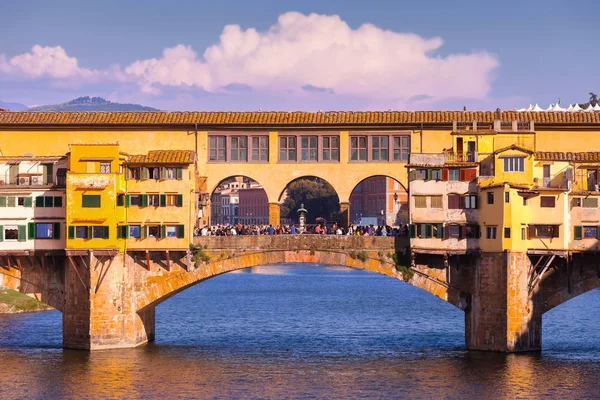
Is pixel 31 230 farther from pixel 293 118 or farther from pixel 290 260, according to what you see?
pixel 293 118

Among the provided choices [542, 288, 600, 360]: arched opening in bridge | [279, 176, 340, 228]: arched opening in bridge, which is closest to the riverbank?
[542, 288, 600, 360]: arched opening in bridge

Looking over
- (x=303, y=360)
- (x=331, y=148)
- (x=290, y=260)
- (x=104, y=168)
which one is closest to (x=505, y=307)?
(x=303, y=360)

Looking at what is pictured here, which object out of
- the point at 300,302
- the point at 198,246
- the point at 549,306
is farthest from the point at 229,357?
the point at 300,302

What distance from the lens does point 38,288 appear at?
80938 mm

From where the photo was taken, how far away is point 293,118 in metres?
85.2

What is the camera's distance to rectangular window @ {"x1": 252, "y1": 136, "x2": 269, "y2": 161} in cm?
8519

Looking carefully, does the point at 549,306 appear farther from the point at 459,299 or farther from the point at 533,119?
the point at 533,119

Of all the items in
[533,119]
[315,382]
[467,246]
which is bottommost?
[315,382]

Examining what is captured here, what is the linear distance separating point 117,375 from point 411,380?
15.5 metres

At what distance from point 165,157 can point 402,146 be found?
50.4 ft

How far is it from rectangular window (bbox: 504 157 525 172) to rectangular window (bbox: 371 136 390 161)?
9.11 meters

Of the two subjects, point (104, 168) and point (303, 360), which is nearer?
point (303, 360)

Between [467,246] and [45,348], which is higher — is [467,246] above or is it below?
above

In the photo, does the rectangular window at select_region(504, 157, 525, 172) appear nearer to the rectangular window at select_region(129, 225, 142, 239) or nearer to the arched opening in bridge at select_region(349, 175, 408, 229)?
the rectangular window at select_region(129, 225, 142, 239)
